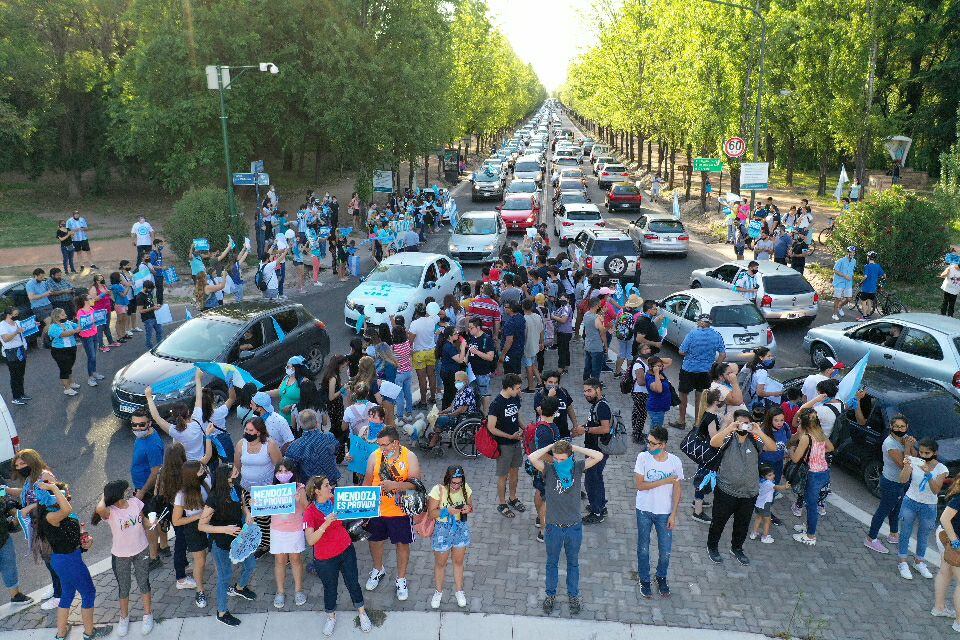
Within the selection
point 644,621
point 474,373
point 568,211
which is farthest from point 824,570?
point 568,211

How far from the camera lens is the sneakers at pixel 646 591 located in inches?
278

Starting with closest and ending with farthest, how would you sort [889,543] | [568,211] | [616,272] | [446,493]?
[446,493] → [889,543] → [616,272] → [568,211]

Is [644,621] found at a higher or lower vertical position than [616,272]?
lower

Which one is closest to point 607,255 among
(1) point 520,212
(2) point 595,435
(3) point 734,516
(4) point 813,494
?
(1) point 520,212

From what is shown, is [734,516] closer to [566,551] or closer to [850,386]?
[566,551]

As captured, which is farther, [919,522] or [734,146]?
[734,146]

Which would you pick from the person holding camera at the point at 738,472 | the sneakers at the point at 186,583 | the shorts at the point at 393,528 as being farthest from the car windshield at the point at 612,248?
the sneakers at the point at 186,583

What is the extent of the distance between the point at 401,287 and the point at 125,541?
10187mm

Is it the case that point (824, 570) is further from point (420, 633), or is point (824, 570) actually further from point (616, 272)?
point (616, 272)

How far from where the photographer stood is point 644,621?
672 centimetres

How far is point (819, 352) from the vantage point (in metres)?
13.7

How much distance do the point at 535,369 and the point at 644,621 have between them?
20.5 ft

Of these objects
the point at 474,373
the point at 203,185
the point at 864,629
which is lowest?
the point at 864,629

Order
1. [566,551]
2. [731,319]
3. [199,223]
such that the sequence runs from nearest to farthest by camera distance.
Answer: [566,551] < [731,319] < [199,223]
